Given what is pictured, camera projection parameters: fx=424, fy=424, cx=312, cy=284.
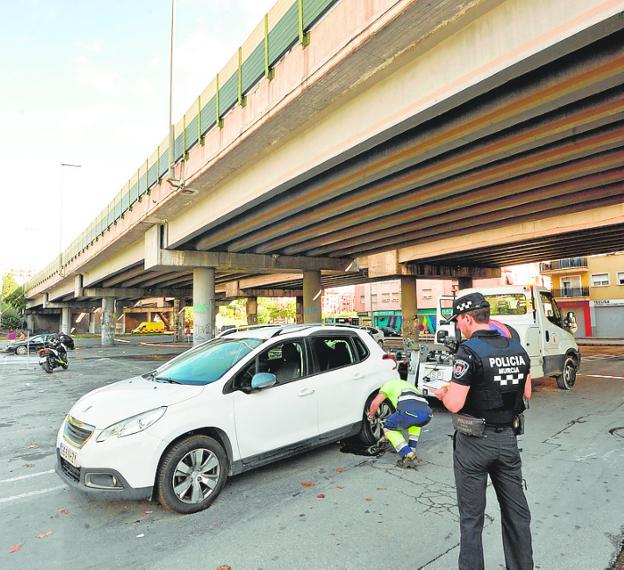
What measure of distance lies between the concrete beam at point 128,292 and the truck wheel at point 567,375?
3943cm

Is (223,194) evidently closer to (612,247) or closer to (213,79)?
(213,79)

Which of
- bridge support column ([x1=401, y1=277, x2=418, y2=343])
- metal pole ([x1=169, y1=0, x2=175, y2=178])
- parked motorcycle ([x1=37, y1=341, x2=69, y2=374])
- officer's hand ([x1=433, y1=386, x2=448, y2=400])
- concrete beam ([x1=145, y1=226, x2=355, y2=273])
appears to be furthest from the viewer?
bridge support column ([x1=401, y1=277, x2=418, y2=343])

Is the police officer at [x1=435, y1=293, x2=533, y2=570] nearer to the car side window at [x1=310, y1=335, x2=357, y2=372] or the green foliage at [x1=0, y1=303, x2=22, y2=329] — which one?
the car side window at [x1=310, y1=335, x2=357, y2=372]

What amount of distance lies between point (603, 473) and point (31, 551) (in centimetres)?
557

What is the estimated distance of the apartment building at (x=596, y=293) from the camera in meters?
37.6

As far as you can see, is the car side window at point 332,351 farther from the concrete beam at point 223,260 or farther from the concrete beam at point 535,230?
the concrete beam at point 223,260

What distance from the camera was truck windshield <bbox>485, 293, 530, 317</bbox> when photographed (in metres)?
9.02

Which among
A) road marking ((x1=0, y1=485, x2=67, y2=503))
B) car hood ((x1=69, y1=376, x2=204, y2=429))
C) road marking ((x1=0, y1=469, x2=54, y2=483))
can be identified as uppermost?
car hood ((x1=69, y1=376, x2=204, y2=429))

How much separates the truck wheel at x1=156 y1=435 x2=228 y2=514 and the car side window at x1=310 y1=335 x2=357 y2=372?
1.63m

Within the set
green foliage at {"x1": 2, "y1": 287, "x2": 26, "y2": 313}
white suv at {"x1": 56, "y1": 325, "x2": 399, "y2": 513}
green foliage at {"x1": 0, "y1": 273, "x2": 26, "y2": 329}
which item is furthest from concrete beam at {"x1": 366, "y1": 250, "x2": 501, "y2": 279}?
green foliage at {"x1": 2, "y1": 287, "x2": 26, "y2": 313}

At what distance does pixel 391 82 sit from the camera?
313 inches

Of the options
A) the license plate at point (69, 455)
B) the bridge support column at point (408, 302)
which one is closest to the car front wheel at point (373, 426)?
the license plate at point (69, 455)

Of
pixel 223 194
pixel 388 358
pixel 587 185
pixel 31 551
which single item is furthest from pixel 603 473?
pixel 223 194

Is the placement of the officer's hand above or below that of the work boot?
above
